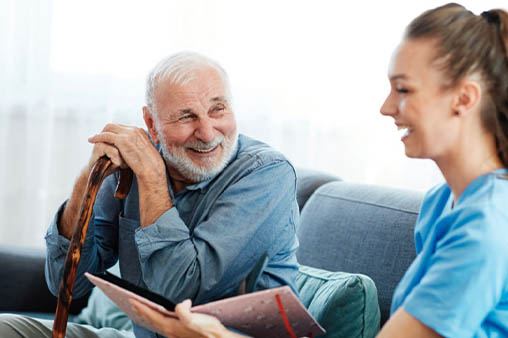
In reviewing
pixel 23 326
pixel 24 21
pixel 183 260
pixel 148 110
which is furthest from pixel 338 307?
pixel 24 21

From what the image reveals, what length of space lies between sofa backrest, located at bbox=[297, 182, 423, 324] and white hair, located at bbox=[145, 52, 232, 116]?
48cm

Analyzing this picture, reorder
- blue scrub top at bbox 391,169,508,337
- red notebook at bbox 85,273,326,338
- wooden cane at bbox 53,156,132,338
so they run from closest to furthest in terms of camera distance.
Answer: blue scrub top at bbox 391,169,508,337 → red notebook at bbox 85,273,326,338 → wooden cane at bbox 53,156,132,338

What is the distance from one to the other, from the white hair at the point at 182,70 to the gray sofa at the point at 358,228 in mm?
485

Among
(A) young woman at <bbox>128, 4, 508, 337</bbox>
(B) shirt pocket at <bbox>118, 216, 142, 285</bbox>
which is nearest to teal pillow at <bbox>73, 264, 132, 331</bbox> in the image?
(B) shirt pocket at <bbox>118, 216, 142, 285</bbox>

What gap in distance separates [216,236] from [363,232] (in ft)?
1.62

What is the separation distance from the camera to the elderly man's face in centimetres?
148

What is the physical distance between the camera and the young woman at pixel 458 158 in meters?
0.93

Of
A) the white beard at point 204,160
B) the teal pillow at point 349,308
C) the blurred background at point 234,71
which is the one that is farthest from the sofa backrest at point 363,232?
the blurred background at point 234,71

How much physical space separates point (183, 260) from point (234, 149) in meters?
0.33

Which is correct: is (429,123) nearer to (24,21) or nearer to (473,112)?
(473,112)

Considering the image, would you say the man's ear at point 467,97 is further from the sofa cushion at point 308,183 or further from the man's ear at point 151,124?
the sofa cushion at point 308,183

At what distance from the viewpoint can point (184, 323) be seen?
1082mm

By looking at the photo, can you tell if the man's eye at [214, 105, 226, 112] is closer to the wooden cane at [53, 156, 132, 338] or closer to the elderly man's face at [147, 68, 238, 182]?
the elderly man's face at [147, 68, 238, 182]

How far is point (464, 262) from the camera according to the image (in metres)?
0.93
